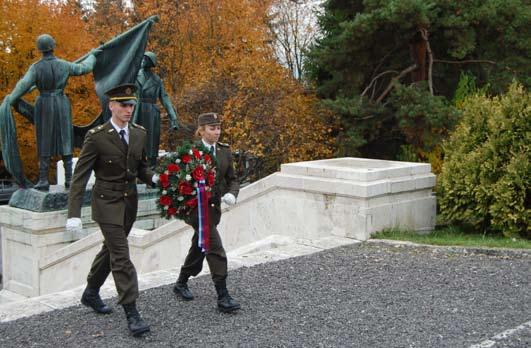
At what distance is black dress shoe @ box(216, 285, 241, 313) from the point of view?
5.44m

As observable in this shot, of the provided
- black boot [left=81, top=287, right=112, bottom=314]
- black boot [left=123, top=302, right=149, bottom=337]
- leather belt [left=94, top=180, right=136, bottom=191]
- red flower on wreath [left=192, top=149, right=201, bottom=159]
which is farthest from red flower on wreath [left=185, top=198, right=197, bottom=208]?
black boot [left=81, top=287, right=112, bottom=314]

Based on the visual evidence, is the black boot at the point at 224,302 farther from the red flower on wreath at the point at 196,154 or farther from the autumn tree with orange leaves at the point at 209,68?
the autumn tree with orange leaves at the point at 209,68

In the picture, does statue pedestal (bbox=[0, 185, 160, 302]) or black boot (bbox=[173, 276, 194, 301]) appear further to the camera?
statue pedestal (bbox=[0, 185, 160, 302])

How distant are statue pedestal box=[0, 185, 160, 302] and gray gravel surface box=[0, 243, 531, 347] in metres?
5.39

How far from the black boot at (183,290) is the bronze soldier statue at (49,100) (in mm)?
6323

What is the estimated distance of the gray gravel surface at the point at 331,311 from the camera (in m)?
4.87

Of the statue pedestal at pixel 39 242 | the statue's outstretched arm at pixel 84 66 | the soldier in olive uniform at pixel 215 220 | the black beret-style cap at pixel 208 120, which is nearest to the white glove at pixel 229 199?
the soldier in olive uniform at pixel 215 220

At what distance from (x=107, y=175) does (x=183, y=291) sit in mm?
1357

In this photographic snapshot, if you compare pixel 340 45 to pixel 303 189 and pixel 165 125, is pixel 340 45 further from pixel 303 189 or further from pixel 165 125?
pixel 303 189

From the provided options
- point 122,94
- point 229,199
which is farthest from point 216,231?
→ point 122,94

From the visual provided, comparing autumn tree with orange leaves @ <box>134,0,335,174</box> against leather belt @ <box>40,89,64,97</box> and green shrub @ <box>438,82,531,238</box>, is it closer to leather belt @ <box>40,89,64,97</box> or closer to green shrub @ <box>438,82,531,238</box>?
leather belt @ <box>40,89,64,97</box>

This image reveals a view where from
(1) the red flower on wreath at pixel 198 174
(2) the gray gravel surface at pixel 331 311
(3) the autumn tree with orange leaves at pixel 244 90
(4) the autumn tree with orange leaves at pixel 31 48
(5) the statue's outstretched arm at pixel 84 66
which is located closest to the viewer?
(2) the gray gravel surface at pixel 331 311

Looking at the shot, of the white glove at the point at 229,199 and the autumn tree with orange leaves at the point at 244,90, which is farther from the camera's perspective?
the autumn tree with orange leaves at the point at 244,90

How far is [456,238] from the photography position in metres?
8.73
